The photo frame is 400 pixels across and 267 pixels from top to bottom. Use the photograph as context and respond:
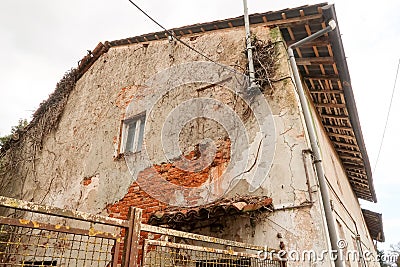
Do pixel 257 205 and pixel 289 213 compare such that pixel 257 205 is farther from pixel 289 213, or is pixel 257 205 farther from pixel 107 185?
pixel 107 185

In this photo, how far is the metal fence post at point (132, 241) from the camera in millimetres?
2096

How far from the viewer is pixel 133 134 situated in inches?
276

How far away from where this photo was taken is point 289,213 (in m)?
4.09

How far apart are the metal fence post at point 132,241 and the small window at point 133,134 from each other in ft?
14.1

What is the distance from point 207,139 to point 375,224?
12.8 metres

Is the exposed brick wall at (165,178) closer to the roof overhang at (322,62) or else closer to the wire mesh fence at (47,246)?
the wire mesh fence at (47,246)

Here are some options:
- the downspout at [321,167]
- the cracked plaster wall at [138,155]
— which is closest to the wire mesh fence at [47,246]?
the cracked plaster wall at [138,155]

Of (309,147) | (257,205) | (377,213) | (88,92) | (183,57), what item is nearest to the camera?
(257,205)

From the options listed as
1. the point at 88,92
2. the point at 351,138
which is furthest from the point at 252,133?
the point at 88,92

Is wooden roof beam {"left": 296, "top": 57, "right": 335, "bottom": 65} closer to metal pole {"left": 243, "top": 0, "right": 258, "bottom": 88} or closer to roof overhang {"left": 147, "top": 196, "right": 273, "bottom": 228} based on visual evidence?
metal pole {"left": 243, "top": 0, "right": 258, "bottom": 88}

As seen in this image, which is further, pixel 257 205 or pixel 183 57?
pixel 183 57

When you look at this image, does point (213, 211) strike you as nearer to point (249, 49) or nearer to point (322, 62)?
point (249, 49)

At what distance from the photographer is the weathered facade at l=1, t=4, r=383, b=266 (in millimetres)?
4297

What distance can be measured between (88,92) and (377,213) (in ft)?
42.0
